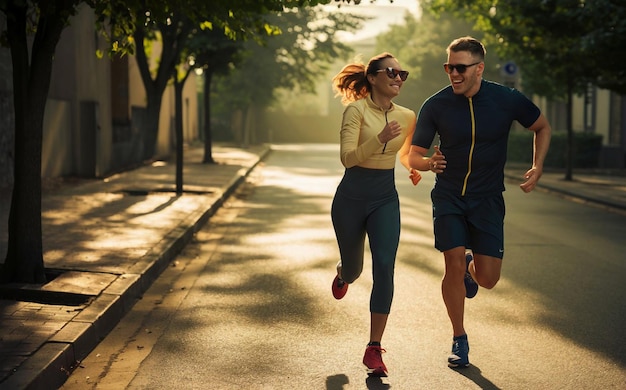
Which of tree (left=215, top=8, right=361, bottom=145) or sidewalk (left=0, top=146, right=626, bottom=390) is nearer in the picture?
sidewalk (left=0, top=146, right=626, bottom=390)

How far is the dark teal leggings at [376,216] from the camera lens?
605cm

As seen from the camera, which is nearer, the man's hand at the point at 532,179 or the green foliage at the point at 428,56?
the man's hand at the point at 532,179

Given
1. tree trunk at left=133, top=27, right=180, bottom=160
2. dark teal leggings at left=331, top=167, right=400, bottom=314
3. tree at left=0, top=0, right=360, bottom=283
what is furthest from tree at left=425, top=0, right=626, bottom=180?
dark teal leggings at left=331, top=167, right=400, bottom=314

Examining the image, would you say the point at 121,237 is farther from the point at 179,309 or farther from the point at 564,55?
the point at 564,55

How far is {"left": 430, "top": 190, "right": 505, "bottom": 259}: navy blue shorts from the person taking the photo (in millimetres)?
6062

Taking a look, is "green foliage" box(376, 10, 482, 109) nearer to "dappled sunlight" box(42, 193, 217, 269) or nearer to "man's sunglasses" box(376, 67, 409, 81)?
"dappled sunlight" box(42, 193, 217, 269)

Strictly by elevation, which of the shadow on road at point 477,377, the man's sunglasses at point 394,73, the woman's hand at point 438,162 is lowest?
the shadow on road at point 477,377

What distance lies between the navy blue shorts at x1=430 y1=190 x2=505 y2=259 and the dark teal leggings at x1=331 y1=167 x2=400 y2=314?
266mm

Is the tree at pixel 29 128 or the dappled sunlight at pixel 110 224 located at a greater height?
the tree at pixel 29 128

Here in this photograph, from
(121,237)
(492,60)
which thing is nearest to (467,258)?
(121,237)

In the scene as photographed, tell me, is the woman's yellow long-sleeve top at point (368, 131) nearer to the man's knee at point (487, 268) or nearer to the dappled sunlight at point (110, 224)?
the man's knee at point (487, 268)

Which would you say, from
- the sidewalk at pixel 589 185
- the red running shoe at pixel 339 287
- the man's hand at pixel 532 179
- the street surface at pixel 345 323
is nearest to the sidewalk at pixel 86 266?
the street surface at pixel 345 323

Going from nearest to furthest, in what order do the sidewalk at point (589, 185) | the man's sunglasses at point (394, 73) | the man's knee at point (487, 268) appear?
the man's sunglasses at point (394, 73) < the man's knee at point (487, 268) < the sidewalk at point (589, 185)

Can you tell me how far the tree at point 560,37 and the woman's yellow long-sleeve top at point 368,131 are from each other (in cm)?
1136
